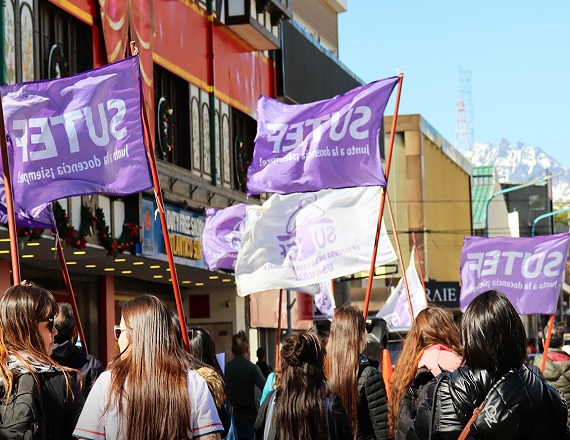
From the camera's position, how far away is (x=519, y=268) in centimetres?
1510

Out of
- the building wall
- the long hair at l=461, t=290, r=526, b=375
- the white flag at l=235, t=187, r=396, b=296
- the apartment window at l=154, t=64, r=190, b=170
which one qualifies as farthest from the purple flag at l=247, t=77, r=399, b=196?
the building wall

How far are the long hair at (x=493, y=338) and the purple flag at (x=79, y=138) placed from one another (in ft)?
14.1

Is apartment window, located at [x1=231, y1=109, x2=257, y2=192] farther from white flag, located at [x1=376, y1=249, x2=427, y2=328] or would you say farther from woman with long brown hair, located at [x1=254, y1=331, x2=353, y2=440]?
woman with long brown hair, located at [x1=254, y1=331, x2=353, y2=440]

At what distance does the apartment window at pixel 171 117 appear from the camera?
23828mm

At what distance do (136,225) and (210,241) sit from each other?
263cm

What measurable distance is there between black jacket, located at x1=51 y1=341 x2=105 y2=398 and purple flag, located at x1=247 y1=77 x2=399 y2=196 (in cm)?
440

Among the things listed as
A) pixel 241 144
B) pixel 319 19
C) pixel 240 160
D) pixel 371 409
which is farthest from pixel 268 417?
pixel 319 19

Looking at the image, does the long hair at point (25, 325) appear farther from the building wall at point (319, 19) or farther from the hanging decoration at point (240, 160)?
the building wall at point (319, 19)

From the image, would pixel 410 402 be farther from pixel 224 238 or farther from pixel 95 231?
pixel 95 231

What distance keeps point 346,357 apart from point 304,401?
97 centimetres

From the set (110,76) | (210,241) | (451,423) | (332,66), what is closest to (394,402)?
(451,423)

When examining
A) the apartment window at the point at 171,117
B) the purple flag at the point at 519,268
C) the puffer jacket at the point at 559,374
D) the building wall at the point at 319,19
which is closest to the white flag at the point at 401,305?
the apartment window at the point at 171,117

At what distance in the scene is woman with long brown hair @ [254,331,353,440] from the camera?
7176 millimetres

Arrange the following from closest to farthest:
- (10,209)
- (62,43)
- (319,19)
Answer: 1. (10,209)
2. (62,43)
3. (319,19)
